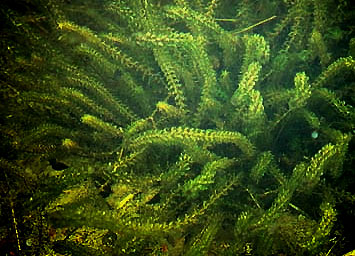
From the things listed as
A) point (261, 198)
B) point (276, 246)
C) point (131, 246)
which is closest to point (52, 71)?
point (131, 246)

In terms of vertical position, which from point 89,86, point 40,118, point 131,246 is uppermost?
point 89,86

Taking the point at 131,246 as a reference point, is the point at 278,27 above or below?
above

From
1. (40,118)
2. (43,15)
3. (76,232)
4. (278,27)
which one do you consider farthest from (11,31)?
(278,27)

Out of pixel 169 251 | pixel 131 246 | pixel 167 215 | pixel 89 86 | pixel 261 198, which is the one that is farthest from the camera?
pixel 89 86

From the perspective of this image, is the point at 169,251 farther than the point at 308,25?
No

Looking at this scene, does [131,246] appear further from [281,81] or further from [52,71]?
[281,81]

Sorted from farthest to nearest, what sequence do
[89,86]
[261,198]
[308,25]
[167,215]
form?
[308,25]
[89,86]
[261,198]
[167,215]
